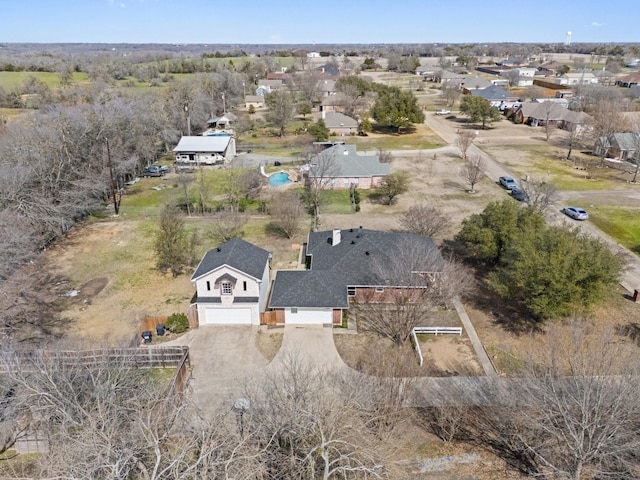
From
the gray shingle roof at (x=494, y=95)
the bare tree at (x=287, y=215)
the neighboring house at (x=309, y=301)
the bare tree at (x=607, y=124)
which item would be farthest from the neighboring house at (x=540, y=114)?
the neighboring house at (x=309, y=301)

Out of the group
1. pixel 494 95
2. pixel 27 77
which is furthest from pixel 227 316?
pixel 27 77

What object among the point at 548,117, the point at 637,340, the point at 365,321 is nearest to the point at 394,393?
the point at 365,321

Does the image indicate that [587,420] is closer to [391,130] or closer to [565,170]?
[565,170]

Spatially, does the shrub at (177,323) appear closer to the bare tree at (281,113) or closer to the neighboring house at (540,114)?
the bare tree at (281,113)

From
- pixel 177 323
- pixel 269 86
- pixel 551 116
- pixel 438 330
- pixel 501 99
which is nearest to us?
pixel 438 330

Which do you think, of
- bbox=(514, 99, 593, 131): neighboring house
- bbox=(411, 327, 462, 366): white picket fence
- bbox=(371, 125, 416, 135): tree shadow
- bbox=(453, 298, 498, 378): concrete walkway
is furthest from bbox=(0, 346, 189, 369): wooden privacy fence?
bbox=(514, 99, 593, 131): neighboring house

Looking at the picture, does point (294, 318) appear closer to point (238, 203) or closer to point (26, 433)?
point (26, 433)
